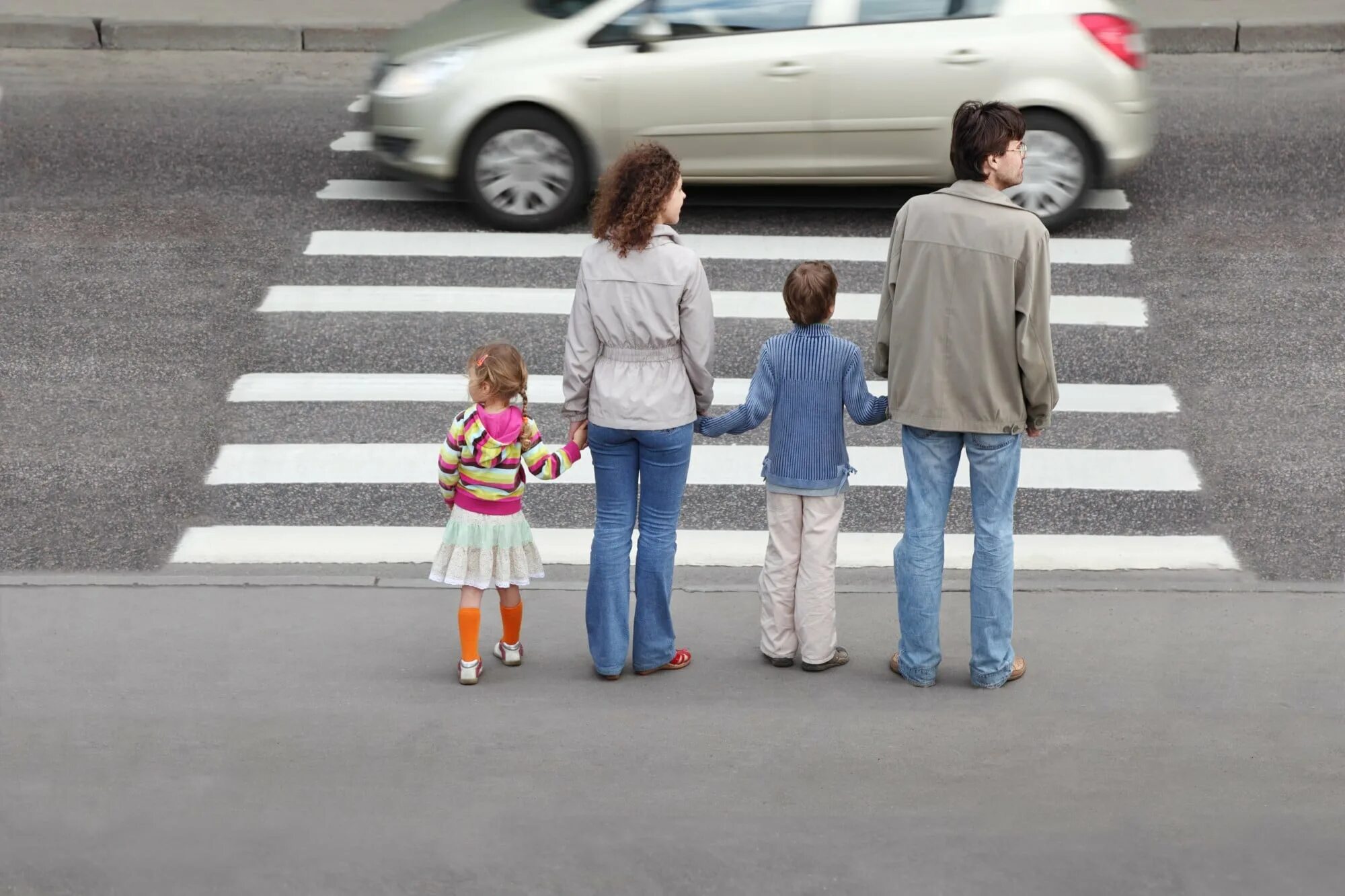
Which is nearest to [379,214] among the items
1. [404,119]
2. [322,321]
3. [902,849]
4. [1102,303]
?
[404,119]

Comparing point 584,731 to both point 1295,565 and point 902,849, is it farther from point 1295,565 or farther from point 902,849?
point 1295,565

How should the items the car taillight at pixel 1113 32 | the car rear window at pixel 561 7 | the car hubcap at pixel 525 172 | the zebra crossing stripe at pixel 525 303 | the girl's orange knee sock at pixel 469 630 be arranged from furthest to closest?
1. the car rear window at pixel 561 7
2. the car hubcap at pixel 525 172
3. the car taillight at pixel 1113 32
4. the zebra crossing stripe at pixel 525 303
5. the girl's orange knee sock at pixel 469 630

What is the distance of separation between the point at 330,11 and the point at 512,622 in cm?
1090

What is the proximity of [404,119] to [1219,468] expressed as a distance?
5464 mm

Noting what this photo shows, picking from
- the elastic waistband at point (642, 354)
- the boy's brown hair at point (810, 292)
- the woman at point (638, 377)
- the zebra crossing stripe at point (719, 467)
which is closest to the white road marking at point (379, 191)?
the zebra crossing stripe at point (719, 467)

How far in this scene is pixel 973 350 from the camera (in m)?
5.36

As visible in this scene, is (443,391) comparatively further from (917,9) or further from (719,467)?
(917,9)

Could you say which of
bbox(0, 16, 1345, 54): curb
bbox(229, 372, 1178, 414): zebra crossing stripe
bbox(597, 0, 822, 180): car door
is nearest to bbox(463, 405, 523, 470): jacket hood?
bbox(229, 372, 1178, 414): zebra crossing stripe

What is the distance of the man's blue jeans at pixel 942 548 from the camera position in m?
5.52

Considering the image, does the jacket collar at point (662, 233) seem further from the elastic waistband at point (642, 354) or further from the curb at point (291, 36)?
the curb at point (291, 36)

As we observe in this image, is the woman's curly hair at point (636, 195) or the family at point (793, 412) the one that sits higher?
the woman's curly hair at point (636, 195)

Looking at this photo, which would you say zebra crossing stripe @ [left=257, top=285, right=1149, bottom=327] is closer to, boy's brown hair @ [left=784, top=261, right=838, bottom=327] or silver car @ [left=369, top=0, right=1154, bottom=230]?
silver car @ [left=369, top=0, right=1154, bottom=230]

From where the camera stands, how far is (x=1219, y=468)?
7.73 meters

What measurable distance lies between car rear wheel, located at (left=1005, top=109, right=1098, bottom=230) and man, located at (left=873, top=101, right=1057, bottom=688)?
5130 millimetres
